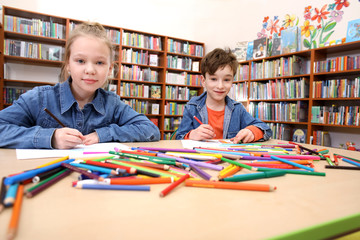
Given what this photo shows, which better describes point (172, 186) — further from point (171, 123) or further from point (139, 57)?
point (171, 123)

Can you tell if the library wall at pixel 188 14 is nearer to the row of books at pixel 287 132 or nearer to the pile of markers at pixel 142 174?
the row of books at pixel 287 132

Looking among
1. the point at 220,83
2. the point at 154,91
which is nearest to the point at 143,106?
the point at 154,91

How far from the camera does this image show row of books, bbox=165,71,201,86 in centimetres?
455

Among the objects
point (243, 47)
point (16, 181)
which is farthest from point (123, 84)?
point (16, 181)

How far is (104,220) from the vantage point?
29 centimetres

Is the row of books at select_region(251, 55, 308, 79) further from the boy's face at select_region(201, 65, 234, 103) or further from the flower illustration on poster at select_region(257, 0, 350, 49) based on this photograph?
the boy's face at select_region(201, 65, 234, 103)

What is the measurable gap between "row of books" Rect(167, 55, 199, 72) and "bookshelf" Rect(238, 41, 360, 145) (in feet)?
4.35

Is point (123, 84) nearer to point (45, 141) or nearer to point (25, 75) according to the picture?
point (25, 75)

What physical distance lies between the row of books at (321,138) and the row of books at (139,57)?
9.56 ft

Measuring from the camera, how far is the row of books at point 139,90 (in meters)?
4.16

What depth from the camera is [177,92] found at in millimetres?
4633

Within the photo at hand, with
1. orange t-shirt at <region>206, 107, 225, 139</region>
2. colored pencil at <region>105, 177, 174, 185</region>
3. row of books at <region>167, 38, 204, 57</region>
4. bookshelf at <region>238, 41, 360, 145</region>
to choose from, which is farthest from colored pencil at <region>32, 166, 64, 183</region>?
row of books at <region>167, 38, 204, 57</region>

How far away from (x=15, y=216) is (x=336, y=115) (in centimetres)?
321

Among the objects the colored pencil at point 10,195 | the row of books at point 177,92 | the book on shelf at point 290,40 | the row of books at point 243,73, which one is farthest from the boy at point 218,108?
the row of books at point 177,92
